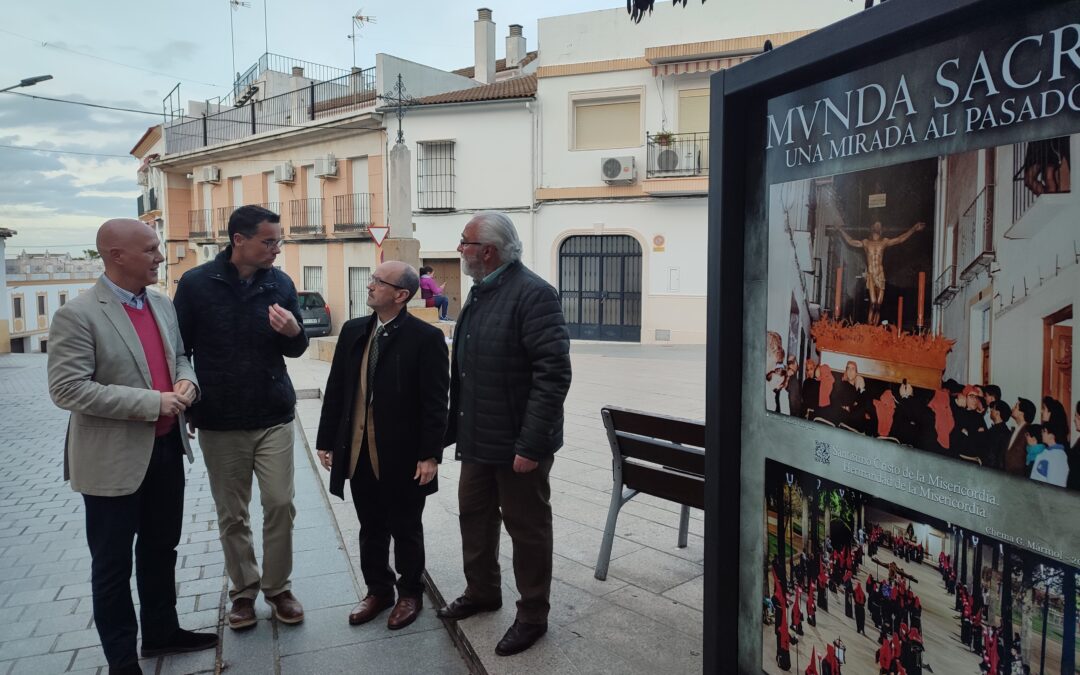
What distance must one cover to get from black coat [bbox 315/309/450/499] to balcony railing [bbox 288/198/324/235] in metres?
24.0

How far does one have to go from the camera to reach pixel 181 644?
3.47m

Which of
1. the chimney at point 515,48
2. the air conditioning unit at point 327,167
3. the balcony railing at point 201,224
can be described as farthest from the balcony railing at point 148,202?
the chimney at point 515,48

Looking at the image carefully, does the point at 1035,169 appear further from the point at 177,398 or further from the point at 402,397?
the point at 177,398

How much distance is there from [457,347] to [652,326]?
16.8 m

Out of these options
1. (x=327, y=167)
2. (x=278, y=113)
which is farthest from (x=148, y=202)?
(x=327, y=167)

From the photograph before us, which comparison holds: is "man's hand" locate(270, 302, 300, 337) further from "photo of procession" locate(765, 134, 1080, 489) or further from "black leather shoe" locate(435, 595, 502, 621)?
"photo of procession" locate(765, 134, 1080, 489)

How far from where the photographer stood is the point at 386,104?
77.0 ft

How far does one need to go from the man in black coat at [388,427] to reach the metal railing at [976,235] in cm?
227

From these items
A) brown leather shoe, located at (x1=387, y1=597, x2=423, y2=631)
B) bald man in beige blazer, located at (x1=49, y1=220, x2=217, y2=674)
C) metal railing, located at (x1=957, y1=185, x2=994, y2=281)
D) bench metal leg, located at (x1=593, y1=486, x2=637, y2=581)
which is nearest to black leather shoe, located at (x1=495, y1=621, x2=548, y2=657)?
brown leather shoe, located at (x1=387, y1=597, x2=423, y2=631)

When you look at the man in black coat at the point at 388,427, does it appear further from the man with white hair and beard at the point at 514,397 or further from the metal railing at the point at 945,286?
the metal railing at the point at 945,286

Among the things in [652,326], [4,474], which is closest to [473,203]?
[652,326]

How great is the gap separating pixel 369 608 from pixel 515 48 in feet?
93.8

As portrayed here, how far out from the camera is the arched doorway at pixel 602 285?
67.4 ft

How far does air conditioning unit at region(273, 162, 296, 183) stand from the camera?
27250mm
